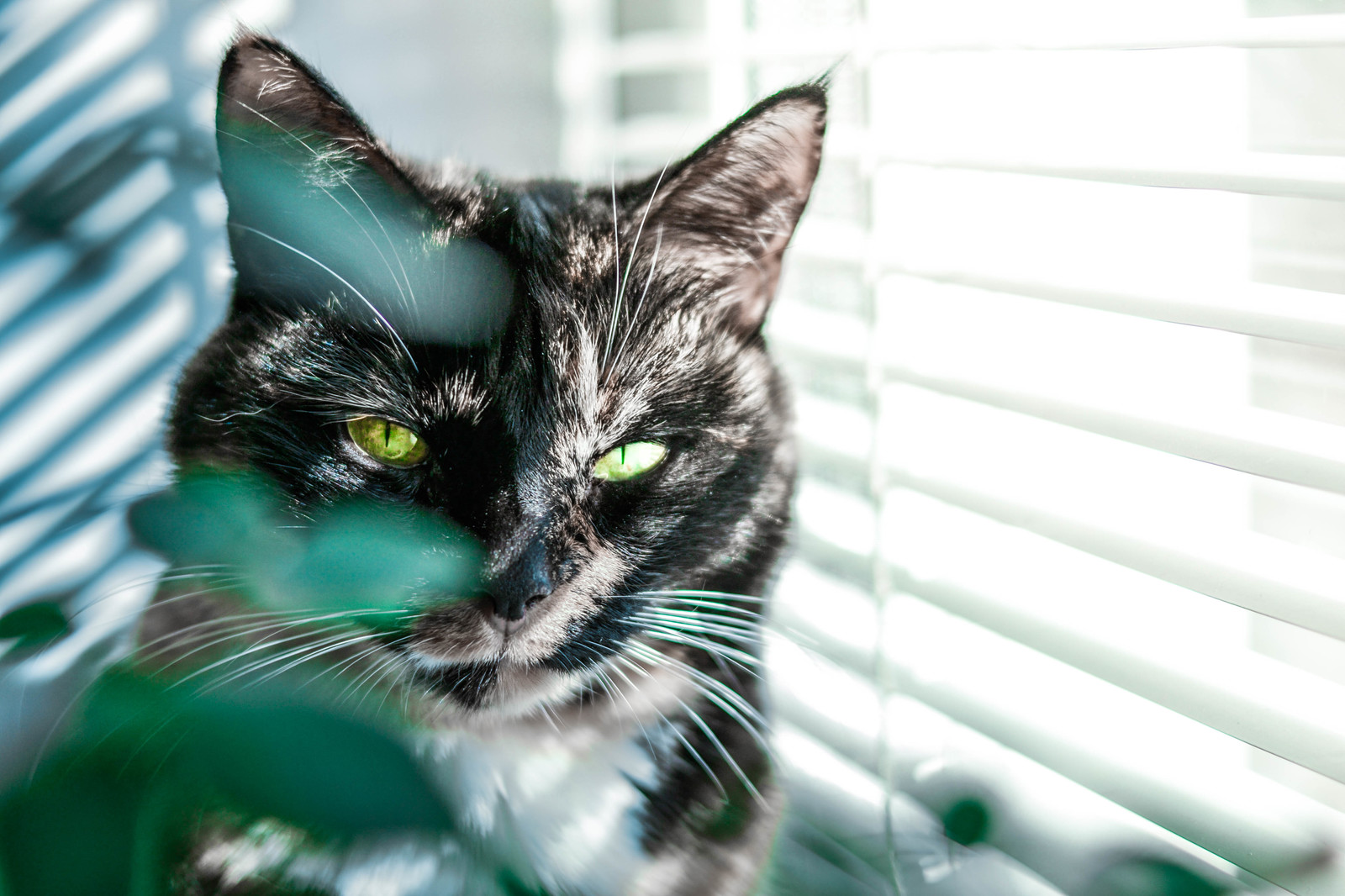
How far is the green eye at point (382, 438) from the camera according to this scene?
2.21 ft

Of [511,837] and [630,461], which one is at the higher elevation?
[630,461]

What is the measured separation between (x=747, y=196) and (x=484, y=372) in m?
0.26

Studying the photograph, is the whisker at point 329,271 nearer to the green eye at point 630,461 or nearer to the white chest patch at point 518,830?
the green eye at point 630,461

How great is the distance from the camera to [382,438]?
0.68 meters

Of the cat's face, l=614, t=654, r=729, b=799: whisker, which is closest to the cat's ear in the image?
the cat's face

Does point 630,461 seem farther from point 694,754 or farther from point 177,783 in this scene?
point 177,783

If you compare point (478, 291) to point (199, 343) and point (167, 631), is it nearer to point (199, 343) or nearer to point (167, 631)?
point (199, 343)

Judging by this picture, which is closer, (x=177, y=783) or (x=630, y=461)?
(x=177, y=783)

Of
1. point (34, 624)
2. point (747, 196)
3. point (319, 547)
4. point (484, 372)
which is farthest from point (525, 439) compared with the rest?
point (34, 624)

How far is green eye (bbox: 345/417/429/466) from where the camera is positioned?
674 mm

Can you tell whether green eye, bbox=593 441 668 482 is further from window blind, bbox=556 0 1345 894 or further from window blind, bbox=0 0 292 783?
window blind, bbox=0 0 292 783

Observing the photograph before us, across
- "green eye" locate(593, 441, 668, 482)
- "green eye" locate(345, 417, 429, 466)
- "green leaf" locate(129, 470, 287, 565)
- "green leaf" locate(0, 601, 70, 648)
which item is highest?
"green eye" locate(345, 417, 429, 466)

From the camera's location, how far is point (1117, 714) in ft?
2.52

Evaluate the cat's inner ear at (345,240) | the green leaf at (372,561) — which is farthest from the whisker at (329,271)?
the green leaf at (372,561)
